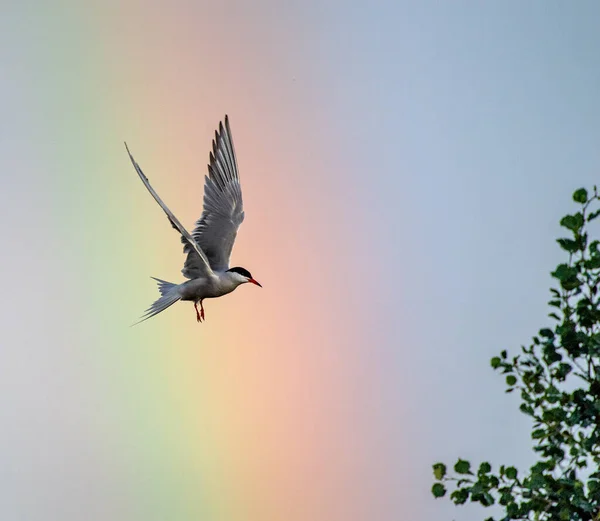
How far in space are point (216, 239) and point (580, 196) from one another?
359 inches

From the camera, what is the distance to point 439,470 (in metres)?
8.15

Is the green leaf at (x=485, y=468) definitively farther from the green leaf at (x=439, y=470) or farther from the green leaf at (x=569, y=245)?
the green leaf at (x=569, y=245)

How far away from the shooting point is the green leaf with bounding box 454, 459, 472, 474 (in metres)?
8.03

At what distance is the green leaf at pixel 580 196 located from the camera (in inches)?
312

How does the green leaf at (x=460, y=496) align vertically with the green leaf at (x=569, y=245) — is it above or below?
below

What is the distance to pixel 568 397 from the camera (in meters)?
7.72

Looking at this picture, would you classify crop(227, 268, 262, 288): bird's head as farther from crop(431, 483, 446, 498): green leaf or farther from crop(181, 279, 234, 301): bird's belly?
crop(431, 483, 446, 498): green leaf

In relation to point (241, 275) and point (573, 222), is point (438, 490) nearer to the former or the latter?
point (573, 222)

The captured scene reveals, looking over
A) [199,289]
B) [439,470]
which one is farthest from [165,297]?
[439,470]

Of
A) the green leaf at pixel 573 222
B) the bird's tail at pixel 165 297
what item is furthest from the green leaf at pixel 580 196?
the bird's tail at pixel 165 297

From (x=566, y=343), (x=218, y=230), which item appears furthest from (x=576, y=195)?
(x=218, y=230)

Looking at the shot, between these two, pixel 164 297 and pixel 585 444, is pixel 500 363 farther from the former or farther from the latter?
pixel 164 297

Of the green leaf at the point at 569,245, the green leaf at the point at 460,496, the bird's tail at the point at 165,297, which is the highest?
the bird's tail at the point at 165,297

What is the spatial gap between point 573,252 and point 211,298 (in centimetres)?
802
